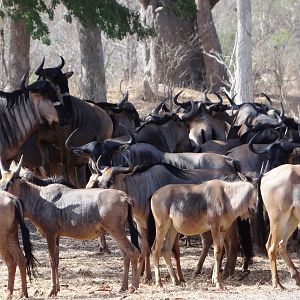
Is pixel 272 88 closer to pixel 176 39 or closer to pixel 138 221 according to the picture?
pixel 176 39

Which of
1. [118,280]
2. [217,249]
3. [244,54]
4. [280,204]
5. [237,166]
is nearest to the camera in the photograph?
[217,249]

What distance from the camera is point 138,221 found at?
38.3 feet

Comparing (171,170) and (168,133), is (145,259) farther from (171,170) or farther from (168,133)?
(168,133)

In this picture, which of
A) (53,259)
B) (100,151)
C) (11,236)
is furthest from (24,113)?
(11,236)

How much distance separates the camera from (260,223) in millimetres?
11445

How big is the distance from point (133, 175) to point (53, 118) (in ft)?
9.55

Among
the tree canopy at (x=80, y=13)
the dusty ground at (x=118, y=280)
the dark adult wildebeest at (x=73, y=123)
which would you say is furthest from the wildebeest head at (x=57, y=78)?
the dusty ground at (x=118, y=280)

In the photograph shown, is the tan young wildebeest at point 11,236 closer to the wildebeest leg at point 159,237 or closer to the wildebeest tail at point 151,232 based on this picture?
the wildebeest leg at point 159,237

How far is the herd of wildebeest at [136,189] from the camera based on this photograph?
10.3 meters

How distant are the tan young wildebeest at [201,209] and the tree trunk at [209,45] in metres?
20.3

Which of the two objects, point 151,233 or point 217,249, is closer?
point 217,249

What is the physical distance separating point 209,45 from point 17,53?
12.9 meters

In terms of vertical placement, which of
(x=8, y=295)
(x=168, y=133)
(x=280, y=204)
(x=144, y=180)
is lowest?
(x=8, y=295)

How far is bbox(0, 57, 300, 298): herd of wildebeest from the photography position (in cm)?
1033
